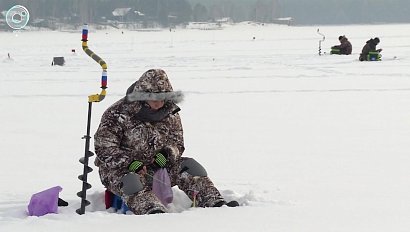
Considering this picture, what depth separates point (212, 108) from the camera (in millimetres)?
11211

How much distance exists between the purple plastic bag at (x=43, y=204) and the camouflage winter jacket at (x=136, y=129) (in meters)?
0.42

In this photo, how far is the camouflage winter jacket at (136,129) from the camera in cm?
447

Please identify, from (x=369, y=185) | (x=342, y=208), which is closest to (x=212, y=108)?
(x=369, y=185)

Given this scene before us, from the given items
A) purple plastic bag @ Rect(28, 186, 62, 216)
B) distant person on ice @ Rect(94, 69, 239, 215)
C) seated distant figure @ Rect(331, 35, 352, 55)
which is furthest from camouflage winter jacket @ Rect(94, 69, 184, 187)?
seated distant figure @ Rect(331, 35, 352, 55)

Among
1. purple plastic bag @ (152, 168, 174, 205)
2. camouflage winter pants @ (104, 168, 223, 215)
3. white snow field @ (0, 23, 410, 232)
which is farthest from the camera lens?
purple plastic bag @ (152, 168, 174, 205)

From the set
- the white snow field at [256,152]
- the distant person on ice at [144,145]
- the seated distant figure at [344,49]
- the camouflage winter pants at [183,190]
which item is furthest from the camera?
the seated distant figure at [344,49]

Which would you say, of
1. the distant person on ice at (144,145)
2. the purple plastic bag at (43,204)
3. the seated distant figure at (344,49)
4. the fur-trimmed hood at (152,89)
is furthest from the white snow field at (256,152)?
the seated distant figure at (344,49)

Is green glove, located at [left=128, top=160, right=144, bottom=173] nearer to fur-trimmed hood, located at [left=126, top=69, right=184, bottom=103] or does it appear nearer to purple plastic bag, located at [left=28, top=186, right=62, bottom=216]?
fur-trimmed hood, located at [left=126, top=69, right=184, bottom=103]

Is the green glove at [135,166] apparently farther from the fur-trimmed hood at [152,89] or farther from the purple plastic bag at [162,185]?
the fur-trimmed hood at [152,89]

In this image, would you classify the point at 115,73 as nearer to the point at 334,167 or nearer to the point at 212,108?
the point at 212,108

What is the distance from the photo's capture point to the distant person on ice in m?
4.45

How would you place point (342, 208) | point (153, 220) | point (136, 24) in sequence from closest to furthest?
1. point (153, 220)
2. point (342, 208)
3. point (136, 24)

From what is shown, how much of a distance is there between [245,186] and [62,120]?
16.5 feet

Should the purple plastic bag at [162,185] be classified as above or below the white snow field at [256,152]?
above
